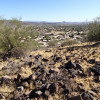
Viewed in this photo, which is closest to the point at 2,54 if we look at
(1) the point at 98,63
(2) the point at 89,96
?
(1) the point at 98,63

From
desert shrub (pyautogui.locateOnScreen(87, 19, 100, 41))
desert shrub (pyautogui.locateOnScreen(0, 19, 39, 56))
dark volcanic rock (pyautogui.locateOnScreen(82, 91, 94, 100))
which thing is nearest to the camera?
dark volcanic rock (pyautogui.locateOnScreen(82, 91, 94, 100))

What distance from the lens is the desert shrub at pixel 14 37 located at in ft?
40.1

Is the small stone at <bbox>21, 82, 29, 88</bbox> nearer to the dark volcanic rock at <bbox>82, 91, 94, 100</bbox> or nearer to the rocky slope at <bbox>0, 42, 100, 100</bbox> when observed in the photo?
the rocky slope at <bbox>0, 42, 100, 100</bbox>

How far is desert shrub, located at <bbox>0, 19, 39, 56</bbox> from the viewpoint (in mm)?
12234

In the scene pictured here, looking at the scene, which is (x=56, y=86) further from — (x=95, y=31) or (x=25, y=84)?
(x=95, y=31)

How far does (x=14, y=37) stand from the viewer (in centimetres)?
1246

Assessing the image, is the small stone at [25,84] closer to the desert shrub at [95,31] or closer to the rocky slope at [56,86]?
the rocky slope at [56,86]

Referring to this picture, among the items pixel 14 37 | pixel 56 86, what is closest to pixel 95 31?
pixel 14 37

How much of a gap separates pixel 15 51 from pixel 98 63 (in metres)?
7.71

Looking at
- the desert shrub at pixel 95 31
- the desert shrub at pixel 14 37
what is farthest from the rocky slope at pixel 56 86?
the desert shrub at pixel 95 31

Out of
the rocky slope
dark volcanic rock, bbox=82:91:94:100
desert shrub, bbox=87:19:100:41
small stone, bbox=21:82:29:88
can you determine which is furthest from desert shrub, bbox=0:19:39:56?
desert shrub, bbox=87:19:100:41

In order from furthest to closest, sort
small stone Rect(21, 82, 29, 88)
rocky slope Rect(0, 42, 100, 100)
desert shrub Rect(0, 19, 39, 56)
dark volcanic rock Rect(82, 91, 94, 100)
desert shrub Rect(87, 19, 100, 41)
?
1. desert shrub Rect(87, 19, 100, 41)
2. desert shrub Rect(0, 19, 39, 56)
3. small stone Rect(21, 82, 29, 88)
4. rocky slope Rect(0, 42, 100, 100)
5. dark volcanic rock Rect(82, 91, 94, 100)

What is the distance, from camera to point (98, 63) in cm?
682

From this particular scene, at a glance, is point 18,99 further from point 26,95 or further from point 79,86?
point 79,86
